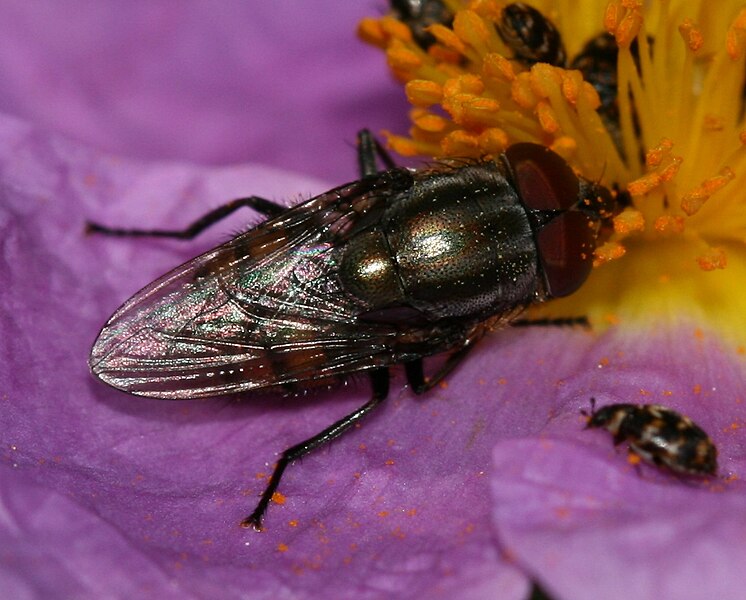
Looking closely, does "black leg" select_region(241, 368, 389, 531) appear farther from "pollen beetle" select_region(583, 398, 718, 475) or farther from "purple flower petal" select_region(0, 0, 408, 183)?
"purple flower petal" select_region(0, 0, 408, 183)

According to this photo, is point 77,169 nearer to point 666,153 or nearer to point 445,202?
point 445,202

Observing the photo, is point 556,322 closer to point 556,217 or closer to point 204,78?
point 556,217

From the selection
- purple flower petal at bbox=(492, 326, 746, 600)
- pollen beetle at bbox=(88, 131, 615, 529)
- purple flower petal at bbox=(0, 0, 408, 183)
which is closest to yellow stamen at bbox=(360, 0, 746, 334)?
pollen beetle at bbox=(88, 131, 615, 529)

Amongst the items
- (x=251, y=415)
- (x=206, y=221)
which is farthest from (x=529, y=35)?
(x=251, y=415)

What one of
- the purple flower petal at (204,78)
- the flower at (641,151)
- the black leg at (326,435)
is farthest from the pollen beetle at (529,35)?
the purple flower petal at (204,78)

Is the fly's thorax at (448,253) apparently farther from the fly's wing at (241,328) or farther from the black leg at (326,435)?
the black leg at (326,435)
